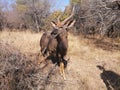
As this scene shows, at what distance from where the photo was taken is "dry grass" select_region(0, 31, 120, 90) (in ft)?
21.8

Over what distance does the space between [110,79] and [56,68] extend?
283 cm

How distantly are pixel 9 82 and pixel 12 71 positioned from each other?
254mm

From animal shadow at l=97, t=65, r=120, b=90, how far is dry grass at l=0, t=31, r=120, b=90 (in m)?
0.16

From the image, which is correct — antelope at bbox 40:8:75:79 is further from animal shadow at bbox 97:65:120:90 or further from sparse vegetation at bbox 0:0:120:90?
animal shadow at bbox 97:65:120:90

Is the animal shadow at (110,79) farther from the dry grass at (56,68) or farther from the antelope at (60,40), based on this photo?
the antelope at (60,40)

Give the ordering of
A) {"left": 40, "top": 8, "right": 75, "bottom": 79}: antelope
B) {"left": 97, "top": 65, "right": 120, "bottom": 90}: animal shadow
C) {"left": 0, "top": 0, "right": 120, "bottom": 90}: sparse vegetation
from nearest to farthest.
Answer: {"left": 0, "top": 0, "right": 120, "bottom": 90}: sparse vegetation < {"left": 40, "top": 8, "right": 75, "bottom": 79}: antelope < {"left": 97, "top": 65, "right": 120, "bottom": 90}: animal shadow

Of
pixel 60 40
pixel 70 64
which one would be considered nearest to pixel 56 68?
pixel 60 40

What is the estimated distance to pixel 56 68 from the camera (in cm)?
898

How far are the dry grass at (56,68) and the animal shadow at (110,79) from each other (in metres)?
0.16

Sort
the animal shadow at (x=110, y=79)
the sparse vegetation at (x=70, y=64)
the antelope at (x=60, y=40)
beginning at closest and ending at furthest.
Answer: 1. the sparse vegetation at (x=70, y=64)
2. the antelope at (x=60, y=40)
3. the animal shadow at (x=110, y=79)

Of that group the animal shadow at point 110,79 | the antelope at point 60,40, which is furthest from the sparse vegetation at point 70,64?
the antelope at point 60,40

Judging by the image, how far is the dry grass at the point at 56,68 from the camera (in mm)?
6632

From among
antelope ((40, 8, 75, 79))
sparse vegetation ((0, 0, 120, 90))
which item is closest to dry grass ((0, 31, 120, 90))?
sparse vegetation ((0, 0, 120, 90))

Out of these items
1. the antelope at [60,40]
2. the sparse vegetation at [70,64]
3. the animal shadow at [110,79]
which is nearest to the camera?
the sparse vegetation at [70,64]
